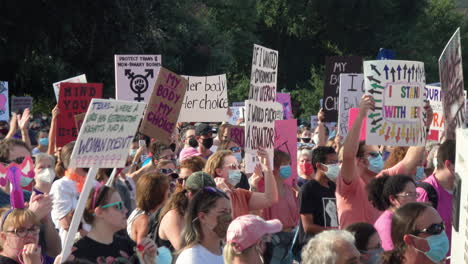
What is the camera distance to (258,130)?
28.4ft

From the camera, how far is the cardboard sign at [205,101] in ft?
41.5

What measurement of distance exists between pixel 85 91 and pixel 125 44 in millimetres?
19743

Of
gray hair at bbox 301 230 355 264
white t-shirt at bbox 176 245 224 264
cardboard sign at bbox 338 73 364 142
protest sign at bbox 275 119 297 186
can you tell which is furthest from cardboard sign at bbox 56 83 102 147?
gray hair at bbox 301 230 355 264

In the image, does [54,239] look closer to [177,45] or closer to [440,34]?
[177,45]

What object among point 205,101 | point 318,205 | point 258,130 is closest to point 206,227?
point 318,205

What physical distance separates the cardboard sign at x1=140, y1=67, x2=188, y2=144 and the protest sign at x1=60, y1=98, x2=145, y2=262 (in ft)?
11.8

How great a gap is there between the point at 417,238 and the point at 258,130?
376 centimetres

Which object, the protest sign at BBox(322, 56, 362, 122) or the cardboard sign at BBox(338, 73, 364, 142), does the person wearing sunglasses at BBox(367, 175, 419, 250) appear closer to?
the cardboard sign at BBox(338, 73, 364, 142)

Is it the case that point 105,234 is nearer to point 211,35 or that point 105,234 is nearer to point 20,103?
point 20,103

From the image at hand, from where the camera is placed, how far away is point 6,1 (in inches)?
1061

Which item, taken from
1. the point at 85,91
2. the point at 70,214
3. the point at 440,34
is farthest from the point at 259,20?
the point at 70,214

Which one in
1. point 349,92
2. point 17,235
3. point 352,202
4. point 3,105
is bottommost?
point 17,235

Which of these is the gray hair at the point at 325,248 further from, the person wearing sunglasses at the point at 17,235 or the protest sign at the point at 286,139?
the protest sign at the point at 286,139

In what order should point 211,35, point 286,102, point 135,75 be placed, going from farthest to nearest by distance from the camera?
point 211,35, point 286,102, point 135,75
